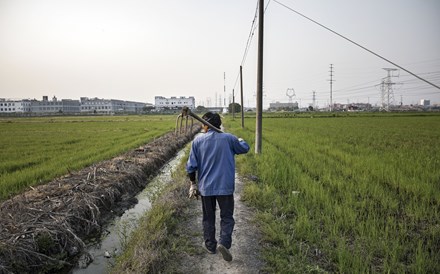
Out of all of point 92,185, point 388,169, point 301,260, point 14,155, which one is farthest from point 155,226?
point 14,155

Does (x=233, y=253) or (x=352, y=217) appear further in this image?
(x=352, y=217)

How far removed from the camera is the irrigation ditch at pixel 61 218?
350 centimetres

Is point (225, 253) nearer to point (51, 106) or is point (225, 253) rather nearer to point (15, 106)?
point (51, 106)

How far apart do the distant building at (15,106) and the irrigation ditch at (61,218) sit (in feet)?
381

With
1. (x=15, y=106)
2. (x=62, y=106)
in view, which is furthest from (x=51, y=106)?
(x=15, y=106)

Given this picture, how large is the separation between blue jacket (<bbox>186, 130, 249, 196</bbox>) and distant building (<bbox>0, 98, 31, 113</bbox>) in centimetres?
12033

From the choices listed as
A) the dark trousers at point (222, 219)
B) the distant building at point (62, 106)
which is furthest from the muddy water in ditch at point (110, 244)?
the distant building at point (62, 106)

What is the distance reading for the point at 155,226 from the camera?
4078mm

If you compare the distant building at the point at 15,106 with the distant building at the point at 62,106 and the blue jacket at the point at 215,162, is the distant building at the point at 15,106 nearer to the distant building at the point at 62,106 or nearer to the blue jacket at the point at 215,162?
the distant building at the point at 62,106

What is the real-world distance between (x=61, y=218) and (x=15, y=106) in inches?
4875

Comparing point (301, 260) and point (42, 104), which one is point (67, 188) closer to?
point (301, 260)

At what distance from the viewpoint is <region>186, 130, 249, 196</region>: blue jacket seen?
323 centimetres

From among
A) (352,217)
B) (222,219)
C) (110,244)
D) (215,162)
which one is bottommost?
(110,244)

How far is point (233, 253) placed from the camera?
3.46 metres
